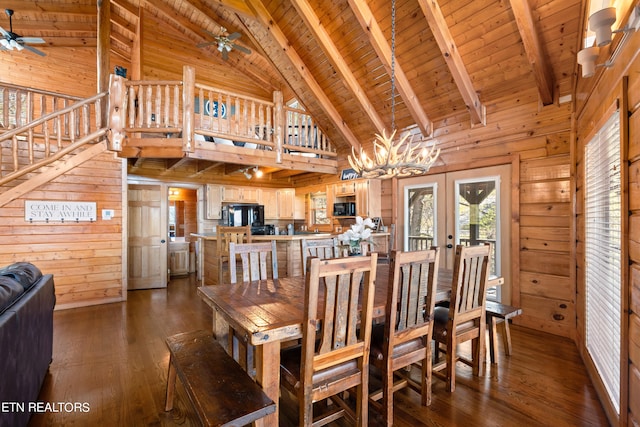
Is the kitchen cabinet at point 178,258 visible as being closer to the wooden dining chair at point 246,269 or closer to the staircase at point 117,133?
the staircase at point 117,133

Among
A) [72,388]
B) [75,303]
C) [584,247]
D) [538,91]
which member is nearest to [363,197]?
[538,91]

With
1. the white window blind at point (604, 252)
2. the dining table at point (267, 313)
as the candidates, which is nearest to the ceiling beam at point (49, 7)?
the dining table at point (267, 313)

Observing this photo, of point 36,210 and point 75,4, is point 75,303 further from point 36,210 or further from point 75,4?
point 75,4

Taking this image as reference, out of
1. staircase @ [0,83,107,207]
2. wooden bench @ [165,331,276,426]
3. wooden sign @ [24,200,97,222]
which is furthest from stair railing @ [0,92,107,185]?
wooden bench @ [165,331,276,426]

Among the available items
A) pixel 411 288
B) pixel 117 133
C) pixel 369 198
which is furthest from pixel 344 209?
pixel 411 288

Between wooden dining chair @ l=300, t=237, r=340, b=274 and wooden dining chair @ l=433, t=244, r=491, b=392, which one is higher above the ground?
wooden dining chair @ l=300, t=237, r=340, b=274

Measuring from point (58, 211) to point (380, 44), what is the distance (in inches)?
199

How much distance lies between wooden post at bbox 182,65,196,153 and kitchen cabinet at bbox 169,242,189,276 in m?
3.41

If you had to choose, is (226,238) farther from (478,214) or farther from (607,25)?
(607,25)

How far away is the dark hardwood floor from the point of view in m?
1.97

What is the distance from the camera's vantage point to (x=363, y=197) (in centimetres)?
548

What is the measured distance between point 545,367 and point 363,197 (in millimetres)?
3489

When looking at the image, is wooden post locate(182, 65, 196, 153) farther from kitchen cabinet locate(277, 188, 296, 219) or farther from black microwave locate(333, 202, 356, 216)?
kitchen cabinet locate(277, 188, 296, 219)

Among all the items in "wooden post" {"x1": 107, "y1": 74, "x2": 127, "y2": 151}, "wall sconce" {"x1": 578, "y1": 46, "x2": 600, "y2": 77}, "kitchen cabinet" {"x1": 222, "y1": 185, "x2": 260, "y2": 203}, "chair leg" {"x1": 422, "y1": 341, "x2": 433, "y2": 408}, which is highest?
"wooden post" {"x1": 107, "y1": 74, "x2": 127, "y2": 151}
